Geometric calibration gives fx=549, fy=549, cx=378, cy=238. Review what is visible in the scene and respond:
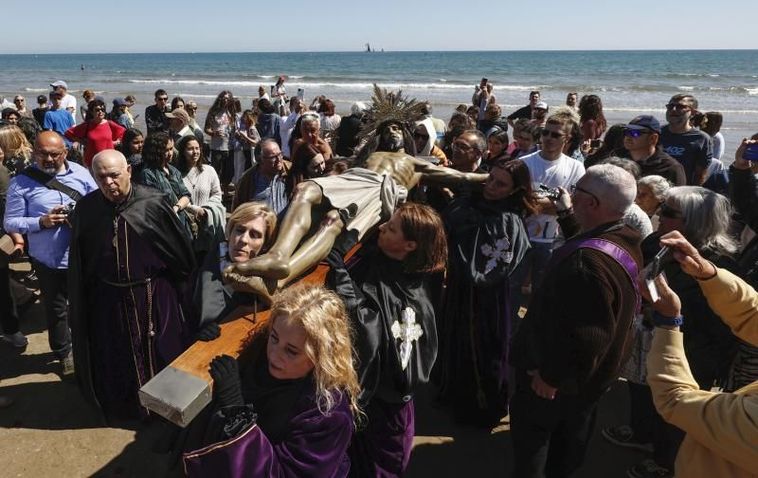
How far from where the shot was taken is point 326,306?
6.76ft

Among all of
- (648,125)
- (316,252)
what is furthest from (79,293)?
(648,125)

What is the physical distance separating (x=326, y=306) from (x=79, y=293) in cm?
246

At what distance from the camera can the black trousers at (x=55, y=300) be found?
4266 mm

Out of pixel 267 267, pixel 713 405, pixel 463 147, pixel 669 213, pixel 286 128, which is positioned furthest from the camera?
pixel 286 128

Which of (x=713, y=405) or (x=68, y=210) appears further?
(x=68, y=210)

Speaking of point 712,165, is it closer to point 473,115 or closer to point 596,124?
point 596,124

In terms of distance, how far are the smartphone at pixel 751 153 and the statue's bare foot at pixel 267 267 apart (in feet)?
10.9

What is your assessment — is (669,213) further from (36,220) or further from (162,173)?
(36,220)

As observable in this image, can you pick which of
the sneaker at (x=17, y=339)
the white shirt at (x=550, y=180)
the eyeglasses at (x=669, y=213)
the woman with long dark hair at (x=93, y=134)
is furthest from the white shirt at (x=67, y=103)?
the eyeglasses at (x=669, y=213)

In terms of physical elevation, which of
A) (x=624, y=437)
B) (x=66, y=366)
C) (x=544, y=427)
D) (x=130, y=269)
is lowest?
(x=624, y=437)

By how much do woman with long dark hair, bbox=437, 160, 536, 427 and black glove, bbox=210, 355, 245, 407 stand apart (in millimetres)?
1963

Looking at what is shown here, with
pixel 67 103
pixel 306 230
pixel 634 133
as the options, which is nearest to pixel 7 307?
pixel 306 230

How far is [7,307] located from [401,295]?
3.91m

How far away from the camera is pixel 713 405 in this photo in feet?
5.65
